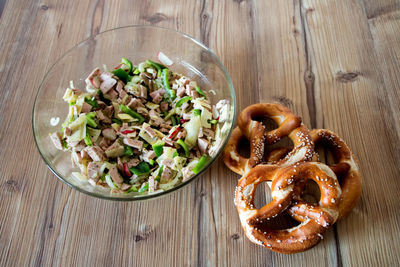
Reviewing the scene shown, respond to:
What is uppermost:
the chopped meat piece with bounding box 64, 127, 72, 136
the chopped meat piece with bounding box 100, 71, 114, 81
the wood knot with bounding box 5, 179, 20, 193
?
the chopped meat piece with bounding box 100, 71, 114, 81

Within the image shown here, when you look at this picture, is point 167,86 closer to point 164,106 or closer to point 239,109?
point 164,106

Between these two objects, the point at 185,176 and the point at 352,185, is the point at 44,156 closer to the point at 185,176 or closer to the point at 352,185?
the point at 185,176

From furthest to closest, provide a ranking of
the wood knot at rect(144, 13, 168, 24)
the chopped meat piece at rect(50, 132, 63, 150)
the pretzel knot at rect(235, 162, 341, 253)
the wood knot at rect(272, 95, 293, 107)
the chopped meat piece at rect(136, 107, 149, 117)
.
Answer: the wood knot at rect(144, 13, 168, 24), the wood knot at rect(272, 95, 293, 107), the chopped meat piece at rect(136, 107, 149, 117), the chopped meat piece at rect(50, 132, 63, 150), the pretzel knot at rect(235, 162, 341, 253)

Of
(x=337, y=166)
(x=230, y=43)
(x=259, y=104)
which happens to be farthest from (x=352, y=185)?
(x=230, y=43)

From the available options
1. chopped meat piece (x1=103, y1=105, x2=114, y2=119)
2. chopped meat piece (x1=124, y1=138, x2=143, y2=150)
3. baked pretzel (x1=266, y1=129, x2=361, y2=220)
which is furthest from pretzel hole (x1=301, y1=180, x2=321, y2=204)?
chopped meat piece (x1=103, y1=105, x2=114, y2=119)

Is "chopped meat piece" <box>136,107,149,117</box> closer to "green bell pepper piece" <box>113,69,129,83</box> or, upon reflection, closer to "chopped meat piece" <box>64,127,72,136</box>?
"green bell pepper piece" <box>113,69,129,83</box>

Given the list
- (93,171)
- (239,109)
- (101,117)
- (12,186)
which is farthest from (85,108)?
(239,109)
